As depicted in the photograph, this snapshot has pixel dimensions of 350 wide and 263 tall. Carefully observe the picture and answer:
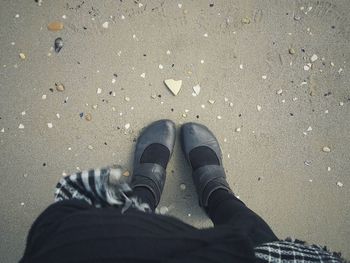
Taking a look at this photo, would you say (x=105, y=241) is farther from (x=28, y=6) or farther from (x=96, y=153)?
(x=28, y=6)

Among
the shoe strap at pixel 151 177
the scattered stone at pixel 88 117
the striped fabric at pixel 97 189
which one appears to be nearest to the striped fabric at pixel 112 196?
the striped fabric at pixel 97 189

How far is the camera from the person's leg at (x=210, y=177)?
3.28ft

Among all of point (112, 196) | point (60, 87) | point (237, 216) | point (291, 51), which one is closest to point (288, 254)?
point (237, 216)

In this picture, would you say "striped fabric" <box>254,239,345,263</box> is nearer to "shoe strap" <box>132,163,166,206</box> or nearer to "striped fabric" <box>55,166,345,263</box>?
"striped fabric" <box>55,166,345,263</box>

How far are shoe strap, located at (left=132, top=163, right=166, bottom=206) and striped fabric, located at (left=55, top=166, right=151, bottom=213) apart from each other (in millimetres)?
382

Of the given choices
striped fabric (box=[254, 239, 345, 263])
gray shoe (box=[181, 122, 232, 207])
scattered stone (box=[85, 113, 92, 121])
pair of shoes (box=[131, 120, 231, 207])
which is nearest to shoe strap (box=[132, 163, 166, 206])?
pair of shoes (box=[131, 120, 231, 207])

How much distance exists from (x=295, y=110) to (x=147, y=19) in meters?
0.71

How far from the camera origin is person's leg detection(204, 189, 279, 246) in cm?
84

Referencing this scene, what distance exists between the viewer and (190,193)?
1.28 meters

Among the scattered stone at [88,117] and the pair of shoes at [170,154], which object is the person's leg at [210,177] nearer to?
the pair of shoes at [170,154]

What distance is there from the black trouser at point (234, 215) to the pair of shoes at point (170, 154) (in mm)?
62

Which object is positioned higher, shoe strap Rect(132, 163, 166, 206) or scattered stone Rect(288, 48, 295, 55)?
scattered stone Rect(288, 48, 295, 55)

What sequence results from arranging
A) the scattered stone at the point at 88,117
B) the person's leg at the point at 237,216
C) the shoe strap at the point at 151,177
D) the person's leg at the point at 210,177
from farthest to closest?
the scattered stone at the point at 88,117
the shoe strap at the point at 151,177
the person's leg at the point at 210,177
the person's leg at the point at 237,216

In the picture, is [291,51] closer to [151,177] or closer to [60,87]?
[151,177]
